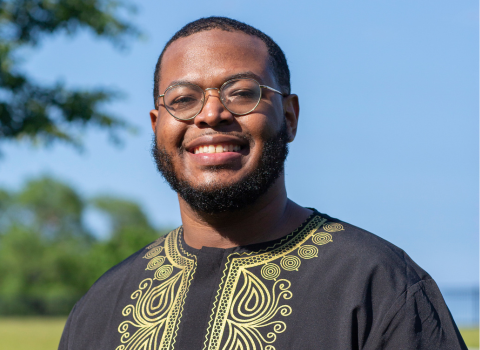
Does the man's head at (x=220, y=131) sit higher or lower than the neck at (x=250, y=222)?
higher

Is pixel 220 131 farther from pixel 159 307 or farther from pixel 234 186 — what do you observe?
pixel 159 307

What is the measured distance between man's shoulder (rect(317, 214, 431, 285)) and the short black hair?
0.77 metres

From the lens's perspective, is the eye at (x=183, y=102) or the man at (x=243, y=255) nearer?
the man at (x=243, y=255)

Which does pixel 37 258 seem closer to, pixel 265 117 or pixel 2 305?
pixel 2 305

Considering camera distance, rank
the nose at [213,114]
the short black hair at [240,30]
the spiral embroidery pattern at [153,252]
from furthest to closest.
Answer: the spiral embroidery pattern at [153,252] → the short black hair at [240,30] → the nose at [213,114]

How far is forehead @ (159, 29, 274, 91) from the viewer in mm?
2572

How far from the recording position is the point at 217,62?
8.50ft

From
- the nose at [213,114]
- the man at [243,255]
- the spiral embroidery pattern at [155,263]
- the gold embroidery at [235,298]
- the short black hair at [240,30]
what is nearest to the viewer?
the man at [243,255]

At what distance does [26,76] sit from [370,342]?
686cm

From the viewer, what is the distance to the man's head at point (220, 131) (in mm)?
2494

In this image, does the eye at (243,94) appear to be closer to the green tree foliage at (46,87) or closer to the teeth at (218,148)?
the teeth at (218,148)

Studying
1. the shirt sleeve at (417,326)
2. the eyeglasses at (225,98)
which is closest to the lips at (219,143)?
the eyeglasses at (225,98)

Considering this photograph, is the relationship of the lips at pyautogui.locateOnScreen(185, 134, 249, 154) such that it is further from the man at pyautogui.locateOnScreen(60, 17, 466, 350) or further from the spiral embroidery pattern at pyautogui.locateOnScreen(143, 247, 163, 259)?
the spiral embroidery pattern at pyautogui.locateOnScreen(143, 247, 163, 259)

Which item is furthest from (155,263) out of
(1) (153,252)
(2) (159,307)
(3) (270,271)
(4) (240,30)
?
(4) (240,30)
